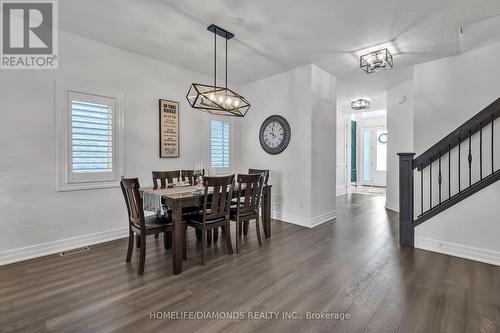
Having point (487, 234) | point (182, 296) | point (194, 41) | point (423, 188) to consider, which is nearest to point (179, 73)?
point (194, 41)

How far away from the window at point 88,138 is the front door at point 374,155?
29.9 ft

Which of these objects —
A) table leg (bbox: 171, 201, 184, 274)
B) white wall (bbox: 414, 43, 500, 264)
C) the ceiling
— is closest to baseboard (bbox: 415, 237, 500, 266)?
white wall (bbox: 414, 43, 500, 264)

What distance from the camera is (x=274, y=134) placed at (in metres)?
4.93

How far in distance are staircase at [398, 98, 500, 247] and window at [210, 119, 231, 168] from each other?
3.28m

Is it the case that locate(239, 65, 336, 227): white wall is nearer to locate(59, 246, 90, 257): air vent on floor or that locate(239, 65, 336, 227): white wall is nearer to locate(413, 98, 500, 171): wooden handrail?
locate(413, 98, 500, 171): wooden handrail

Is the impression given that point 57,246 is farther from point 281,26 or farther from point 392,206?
point 392,206

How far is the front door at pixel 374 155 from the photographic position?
9547mm

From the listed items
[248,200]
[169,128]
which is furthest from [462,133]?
[169,128]

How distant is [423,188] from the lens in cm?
366

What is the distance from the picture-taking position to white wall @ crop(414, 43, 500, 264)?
287 centimetres

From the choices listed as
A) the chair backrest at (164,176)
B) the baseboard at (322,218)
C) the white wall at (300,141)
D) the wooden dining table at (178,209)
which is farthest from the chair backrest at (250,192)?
the baseboard at (322,218)

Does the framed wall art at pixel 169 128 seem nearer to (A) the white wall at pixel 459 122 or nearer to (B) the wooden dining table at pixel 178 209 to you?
(B) the wooden dining table at pixel 178 209

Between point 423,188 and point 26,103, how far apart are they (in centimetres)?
548

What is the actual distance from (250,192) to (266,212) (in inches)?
24.7
